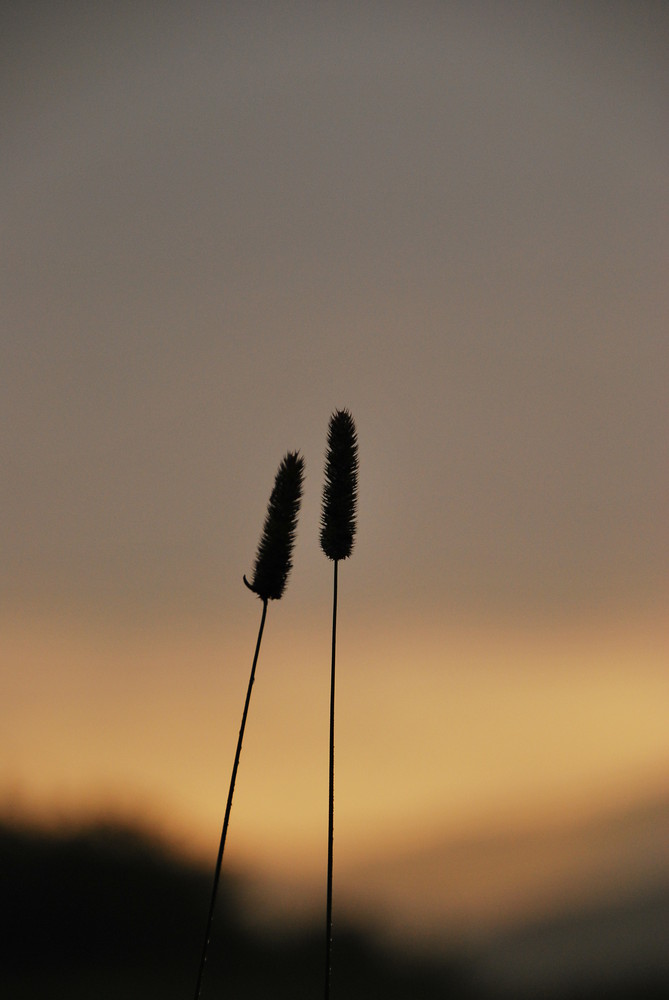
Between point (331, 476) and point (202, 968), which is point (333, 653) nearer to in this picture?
point (331, 476)

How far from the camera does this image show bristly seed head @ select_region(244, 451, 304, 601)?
22047 millimetres

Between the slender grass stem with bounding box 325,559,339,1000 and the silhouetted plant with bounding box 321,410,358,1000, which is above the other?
the silhouetted plant with bounding box 321,410,358,1000

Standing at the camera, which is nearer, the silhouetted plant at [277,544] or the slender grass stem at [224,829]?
the slender grass stem at [224,829]

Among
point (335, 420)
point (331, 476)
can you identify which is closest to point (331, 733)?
point (331, 476)

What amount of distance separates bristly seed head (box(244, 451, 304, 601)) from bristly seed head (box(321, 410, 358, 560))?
0.89 m

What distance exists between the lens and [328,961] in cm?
2072

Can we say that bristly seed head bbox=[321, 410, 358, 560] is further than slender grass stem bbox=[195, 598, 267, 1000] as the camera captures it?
Yes

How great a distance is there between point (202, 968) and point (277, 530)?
1018 centimetres

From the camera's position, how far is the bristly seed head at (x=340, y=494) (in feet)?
74.1

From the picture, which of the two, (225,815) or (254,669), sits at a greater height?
(254,669)

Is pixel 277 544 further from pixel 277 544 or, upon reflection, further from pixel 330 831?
pixel 330 831

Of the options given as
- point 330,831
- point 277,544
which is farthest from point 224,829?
point 277,544

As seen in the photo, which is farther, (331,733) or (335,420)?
(335,420)

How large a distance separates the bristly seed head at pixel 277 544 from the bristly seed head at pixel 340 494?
89cm
